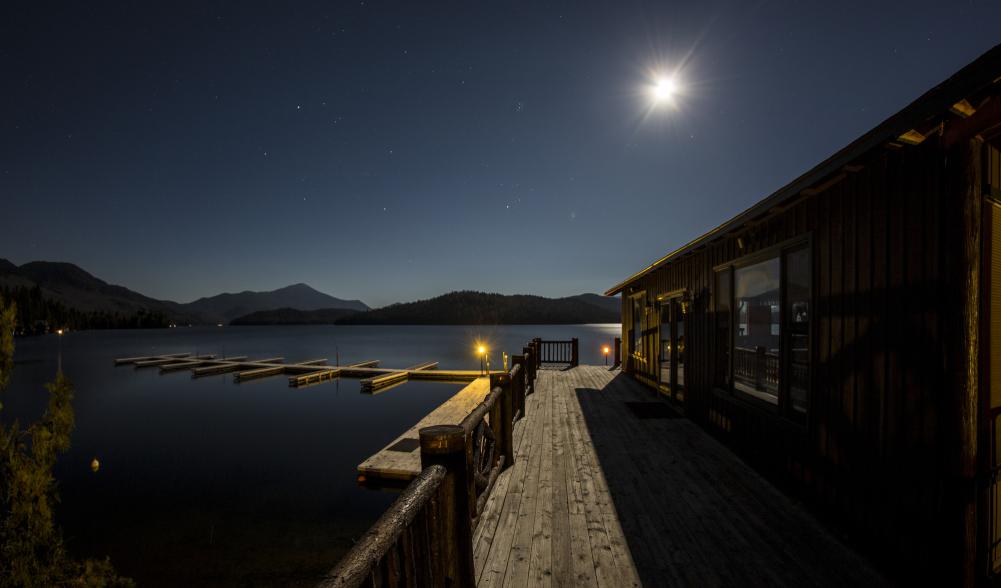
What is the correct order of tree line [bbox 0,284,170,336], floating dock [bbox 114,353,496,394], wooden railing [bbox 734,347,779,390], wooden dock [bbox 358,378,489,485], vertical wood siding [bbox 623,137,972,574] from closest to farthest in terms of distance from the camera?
vertical wood siding [bbox 623,137,972,574] → wooden railing [bbox 734,347,779,390] → wooden dock [bbox 358,378,489,485] → floating dock [bbox 114,353,496,394] → tree line [bbox 0,284,170,336]

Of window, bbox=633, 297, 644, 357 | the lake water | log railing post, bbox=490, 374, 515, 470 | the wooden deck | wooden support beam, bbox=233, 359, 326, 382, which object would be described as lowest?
the lake water

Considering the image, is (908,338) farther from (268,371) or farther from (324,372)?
(268,371)

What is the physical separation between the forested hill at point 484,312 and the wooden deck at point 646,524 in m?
154

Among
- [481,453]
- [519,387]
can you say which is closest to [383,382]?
[519,387]

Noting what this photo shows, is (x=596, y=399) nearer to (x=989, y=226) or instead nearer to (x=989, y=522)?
(x=989, y=522)

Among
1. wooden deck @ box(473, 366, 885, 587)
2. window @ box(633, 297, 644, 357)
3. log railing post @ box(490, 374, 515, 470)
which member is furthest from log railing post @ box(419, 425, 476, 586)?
window @ box(633, 297, 644, 357)

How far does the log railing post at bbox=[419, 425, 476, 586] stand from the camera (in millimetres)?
2160

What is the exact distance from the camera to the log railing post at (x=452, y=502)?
2160 mm

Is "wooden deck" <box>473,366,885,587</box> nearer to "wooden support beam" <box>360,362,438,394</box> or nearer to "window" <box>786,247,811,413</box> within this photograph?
"window" <box>786,247,811,413</box>

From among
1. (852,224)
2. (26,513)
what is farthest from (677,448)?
(26,513)

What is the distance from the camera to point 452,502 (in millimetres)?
2305

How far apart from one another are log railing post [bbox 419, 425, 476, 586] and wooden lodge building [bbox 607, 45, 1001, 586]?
10.1 feet

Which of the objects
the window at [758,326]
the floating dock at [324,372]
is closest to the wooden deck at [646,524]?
the window at [758,326]

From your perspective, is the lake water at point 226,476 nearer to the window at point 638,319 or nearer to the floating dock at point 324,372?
the floating dock at point 324,372
